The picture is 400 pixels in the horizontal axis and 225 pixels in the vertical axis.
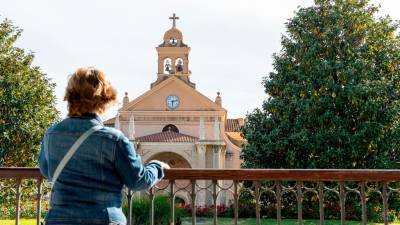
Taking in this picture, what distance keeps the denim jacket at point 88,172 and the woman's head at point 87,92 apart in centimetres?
6

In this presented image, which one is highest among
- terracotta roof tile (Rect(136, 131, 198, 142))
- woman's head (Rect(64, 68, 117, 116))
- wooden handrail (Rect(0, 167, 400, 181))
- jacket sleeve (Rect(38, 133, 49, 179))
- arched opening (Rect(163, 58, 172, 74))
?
arched opening (Rect(163, 58, 172, 74))

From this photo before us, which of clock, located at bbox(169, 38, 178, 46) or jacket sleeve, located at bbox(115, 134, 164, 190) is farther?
clock, located at bbox(169, 38, 178, 46)

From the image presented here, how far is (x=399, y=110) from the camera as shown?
1959cm

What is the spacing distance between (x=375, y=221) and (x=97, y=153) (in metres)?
18.3

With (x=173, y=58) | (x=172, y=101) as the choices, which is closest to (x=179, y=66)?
(x=173, y=58)

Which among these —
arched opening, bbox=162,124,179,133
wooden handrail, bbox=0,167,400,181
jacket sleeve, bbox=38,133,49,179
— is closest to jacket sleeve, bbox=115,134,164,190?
jacket sleeve, bbox=38,133,49,179

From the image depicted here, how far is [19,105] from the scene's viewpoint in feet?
70.6

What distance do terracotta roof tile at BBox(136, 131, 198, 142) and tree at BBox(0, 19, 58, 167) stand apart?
501 inches

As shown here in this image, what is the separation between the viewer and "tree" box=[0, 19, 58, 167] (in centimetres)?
2116

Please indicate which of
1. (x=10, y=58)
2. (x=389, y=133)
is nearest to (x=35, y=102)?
(x=10, y=58)

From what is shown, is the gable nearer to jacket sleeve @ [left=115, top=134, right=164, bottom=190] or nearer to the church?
the church

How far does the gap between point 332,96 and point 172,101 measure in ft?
66.8

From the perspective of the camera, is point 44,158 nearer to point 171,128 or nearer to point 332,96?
point 332,96

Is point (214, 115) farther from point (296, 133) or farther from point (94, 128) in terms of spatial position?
point (94, 128)
